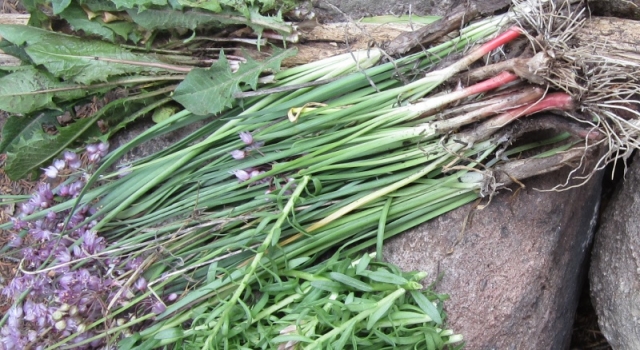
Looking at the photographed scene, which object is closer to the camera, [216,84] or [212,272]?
[212,272]

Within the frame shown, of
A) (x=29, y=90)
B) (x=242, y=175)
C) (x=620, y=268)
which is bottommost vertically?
(x=620, y=268)

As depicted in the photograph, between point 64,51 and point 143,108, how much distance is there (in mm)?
278

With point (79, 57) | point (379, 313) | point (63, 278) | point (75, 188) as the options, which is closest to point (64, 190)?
point (75, 188)

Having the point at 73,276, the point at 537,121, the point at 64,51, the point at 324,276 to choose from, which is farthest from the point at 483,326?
the point at 64,51

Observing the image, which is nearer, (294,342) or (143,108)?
(294,342)

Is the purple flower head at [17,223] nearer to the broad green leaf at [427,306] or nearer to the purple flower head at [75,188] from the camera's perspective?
the purple flower head at [75,188]

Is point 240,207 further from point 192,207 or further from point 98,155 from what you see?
point 98,155

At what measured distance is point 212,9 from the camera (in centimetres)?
160

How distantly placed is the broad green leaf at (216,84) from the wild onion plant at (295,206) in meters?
0.06

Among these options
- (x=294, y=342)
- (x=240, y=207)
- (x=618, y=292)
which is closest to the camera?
(x=294, y=342)

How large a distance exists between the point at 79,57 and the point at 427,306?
1.24 metres

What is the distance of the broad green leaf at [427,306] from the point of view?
1399mm

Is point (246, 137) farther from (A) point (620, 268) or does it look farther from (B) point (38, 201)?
(A) point (620, 268)

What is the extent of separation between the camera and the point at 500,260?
1.57m
